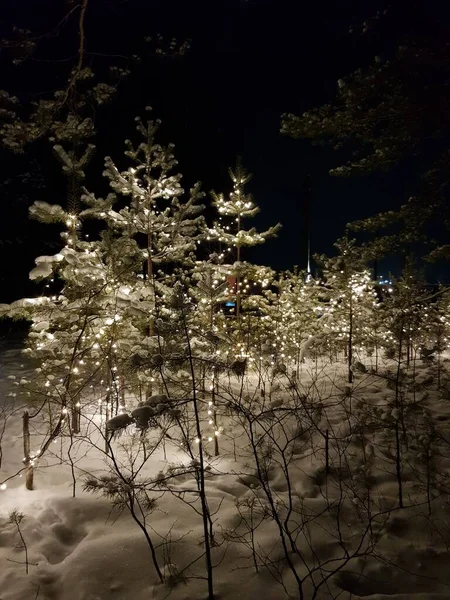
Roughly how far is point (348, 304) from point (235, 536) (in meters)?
7.30

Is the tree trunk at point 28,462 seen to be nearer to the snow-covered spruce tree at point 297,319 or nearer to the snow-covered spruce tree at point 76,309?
the snow-covered spruce tree at point 76,309

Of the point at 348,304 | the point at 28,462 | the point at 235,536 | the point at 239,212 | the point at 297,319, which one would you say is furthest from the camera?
the point at 297,319

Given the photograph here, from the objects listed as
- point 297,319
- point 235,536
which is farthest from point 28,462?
point 297,319

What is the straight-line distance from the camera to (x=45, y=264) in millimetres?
5383

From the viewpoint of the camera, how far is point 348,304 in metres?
10.2

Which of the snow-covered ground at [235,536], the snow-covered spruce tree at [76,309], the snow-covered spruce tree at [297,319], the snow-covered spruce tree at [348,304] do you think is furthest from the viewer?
the snow-covered spruce tree at [297,319]

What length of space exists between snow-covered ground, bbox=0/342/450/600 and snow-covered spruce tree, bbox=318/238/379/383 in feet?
13.9

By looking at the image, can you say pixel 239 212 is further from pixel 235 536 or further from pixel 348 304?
pixel 235 536

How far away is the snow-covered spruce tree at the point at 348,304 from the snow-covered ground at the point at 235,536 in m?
4.24

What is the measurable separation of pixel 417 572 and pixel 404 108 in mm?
5984

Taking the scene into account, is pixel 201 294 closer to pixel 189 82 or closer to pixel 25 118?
pixel 25 118

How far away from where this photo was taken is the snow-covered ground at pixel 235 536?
3357mm

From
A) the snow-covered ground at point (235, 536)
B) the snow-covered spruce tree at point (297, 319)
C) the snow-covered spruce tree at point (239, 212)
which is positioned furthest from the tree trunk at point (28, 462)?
the snow-covered spruce tree at point (297, 319)

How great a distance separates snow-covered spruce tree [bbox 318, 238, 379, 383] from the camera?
30.5 ft
